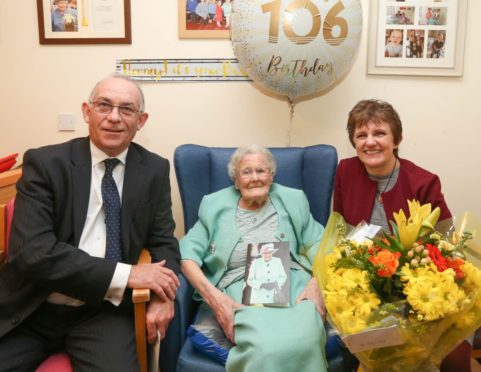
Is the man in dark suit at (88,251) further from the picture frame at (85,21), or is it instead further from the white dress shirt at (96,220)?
the picture frame at (85,21)

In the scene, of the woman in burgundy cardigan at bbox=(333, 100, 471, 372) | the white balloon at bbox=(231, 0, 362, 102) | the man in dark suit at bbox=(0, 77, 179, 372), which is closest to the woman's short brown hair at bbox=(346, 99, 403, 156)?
the woman in burgundy cardigan at bbox=(333, 100, 471, 372)

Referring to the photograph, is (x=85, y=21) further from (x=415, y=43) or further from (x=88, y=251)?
(x=415, y=43)

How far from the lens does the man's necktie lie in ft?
5.28

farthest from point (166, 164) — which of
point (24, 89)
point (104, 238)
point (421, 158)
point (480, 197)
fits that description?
point (480, 197)

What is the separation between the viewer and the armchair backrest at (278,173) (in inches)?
83.7

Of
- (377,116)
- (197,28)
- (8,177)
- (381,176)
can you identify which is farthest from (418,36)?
(8,177)

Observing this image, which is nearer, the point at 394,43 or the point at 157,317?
the point at 157,317

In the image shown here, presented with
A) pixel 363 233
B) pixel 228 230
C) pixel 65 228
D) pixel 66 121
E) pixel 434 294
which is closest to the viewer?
pixel 434 294

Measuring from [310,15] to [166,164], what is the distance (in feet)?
2.64

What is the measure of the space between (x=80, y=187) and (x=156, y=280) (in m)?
0.41

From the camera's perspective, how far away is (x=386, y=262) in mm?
1146

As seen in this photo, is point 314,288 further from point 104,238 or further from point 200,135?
point 200,135

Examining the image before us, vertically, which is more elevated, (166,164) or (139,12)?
(139,12)

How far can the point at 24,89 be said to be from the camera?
7.82 ft
